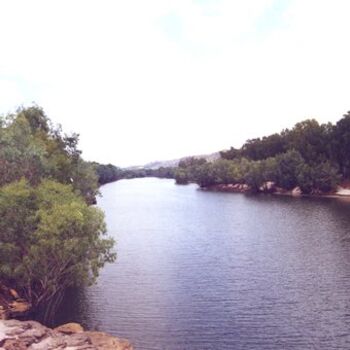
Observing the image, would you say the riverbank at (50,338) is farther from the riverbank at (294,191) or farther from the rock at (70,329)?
the riverbank at (294,191)

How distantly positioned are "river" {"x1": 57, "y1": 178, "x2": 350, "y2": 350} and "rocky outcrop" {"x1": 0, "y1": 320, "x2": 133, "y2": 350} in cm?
337

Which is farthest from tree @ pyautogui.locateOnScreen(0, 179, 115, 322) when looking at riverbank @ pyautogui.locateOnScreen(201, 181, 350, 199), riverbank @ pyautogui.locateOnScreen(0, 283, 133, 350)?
riverbank @ pyautogui.locateOnScreen(201, 181, 350, 199)

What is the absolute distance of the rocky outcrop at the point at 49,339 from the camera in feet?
101

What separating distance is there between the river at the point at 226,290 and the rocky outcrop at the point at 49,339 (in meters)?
3.37

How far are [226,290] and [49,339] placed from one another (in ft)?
71.3

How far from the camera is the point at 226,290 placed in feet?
160

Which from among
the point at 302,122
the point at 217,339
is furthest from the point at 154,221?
the point at 302,122

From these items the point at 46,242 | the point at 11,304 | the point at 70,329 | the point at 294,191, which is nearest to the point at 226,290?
the point at 70,329

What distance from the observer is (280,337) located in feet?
119

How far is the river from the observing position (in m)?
37.1

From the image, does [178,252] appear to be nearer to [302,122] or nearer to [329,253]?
[329,253]

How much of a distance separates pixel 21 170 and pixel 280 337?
34.9 metres

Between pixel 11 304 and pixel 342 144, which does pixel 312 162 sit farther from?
pixel 11 304

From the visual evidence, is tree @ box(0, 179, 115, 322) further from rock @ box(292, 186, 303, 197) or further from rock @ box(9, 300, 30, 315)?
rock @ box(292, 186, 303, 197)
